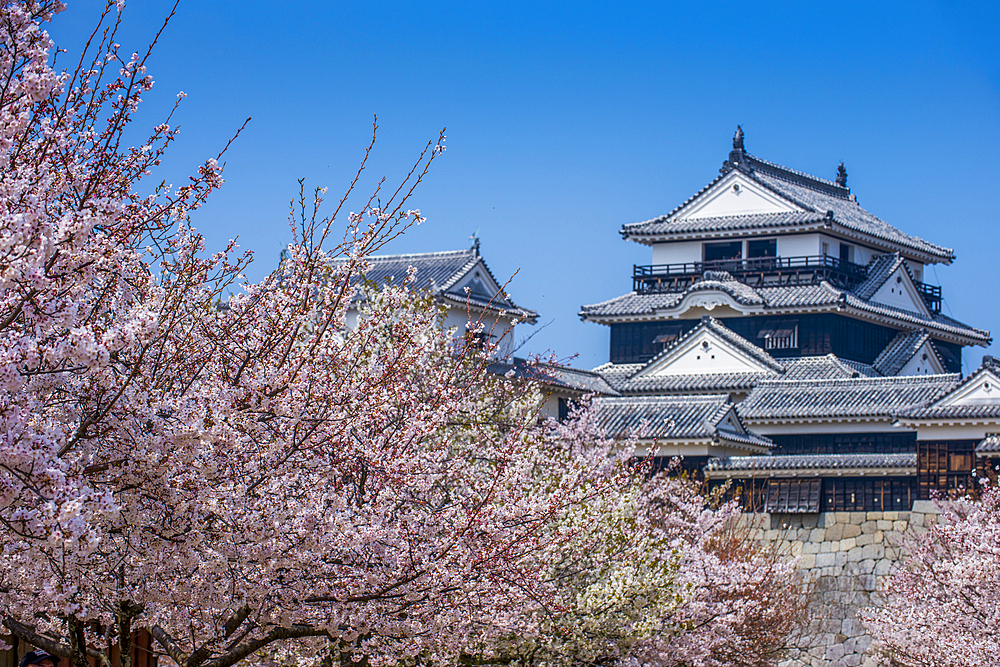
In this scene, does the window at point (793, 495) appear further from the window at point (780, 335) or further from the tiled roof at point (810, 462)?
the window at point (780, 335)

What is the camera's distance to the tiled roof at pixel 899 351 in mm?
45375

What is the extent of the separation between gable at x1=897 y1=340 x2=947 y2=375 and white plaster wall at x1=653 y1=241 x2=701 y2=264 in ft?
29.1

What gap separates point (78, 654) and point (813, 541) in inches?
1021

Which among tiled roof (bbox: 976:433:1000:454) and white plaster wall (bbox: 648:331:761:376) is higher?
white plaster wall (bbox: 648:331:761:376)

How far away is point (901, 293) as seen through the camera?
48.9 meters

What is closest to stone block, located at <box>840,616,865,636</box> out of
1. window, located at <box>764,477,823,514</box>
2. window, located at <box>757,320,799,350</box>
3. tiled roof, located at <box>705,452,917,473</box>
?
window, located at <box>764,477,823,514</box>

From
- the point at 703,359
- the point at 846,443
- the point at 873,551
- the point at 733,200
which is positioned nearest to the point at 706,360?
the point at 703,359

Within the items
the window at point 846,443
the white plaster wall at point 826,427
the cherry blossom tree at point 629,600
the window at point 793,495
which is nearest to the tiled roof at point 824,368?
the white plaster wall at point 826,427

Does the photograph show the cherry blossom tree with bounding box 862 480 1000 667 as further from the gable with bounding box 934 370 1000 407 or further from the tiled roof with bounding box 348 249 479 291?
the tiled roof with bounding box 348 249 479 291

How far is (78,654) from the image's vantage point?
24.1 ft

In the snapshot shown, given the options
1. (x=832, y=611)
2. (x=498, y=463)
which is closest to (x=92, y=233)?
(x=498, y=463)

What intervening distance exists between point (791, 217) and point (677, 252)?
5026 mm

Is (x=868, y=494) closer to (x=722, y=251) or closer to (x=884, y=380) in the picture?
(x=884, y=380)

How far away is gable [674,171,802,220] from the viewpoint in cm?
4894
